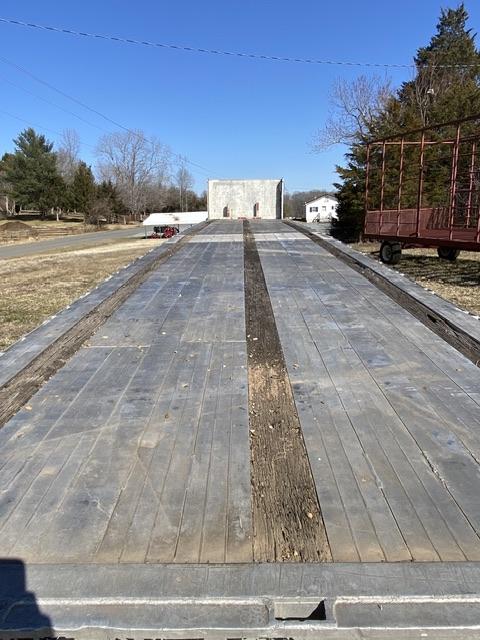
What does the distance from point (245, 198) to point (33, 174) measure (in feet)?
117

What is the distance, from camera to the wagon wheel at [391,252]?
1177 cm

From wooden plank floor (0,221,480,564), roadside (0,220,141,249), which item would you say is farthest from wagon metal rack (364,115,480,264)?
roadside (0,220,141,249)

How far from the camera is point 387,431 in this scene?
2652mm

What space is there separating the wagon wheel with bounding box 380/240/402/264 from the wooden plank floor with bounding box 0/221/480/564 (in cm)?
758

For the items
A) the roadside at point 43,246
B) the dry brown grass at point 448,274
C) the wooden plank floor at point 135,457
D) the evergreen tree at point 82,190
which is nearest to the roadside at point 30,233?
the roadside at point 43,246

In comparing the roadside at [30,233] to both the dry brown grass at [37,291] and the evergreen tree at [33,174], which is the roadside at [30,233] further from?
the dry brown grass at [37,291]

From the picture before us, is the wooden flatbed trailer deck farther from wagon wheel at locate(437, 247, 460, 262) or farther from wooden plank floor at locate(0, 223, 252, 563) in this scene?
wagon wheel at locate(437, 247, 460, 262)

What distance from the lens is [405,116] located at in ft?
71.6

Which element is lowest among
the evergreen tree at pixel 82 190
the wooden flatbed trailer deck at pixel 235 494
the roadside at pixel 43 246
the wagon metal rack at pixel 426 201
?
the roadside at pixel 43 246

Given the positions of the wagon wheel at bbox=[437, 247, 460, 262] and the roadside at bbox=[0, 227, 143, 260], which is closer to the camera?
the wagon wheel at bbox=[437, 247, 460, 262]

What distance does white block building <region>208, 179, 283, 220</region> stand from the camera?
34531mm

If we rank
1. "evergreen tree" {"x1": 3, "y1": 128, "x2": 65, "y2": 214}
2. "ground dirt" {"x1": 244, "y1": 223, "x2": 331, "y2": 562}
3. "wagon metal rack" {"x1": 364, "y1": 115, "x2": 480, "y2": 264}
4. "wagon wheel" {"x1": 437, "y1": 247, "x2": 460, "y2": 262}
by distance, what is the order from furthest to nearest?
"evergreen tree" {"x1": 3, "y1": 128, "x2": 65, "y2": 214}, "wagon wheel" {"x1": 437, "y1": 247, "x2": 460, "y2": 262}, "wagon metal rack" {"x1": 364, "y1": 115, "x2": 480, "y2": 264}, "ground dirt" {"x1": 244, "y1": 223, "x2": 331, "y2": 562}

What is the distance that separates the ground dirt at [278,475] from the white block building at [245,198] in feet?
104

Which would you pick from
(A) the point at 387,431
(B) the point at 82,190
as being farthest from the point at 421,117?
(B) the point at 82,190
